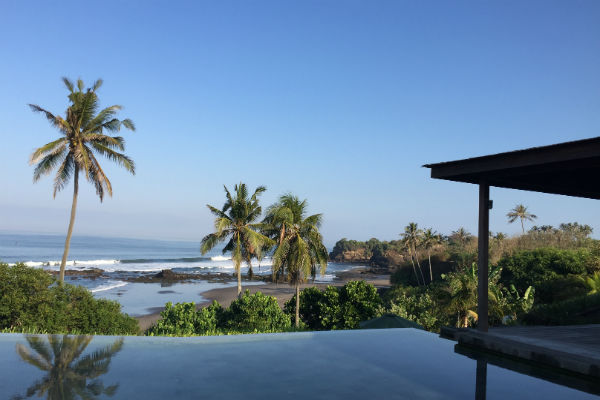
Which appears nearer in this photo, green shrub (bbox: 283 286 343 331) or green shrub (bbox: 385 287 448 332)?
green shrub (bbox: 283 286 343 331)

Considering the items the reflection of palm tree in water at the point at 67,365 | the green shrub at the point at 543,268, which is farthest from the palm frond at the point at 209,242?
the green shrub at the point at 543,268

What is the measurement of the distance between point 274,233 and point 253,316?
747cm

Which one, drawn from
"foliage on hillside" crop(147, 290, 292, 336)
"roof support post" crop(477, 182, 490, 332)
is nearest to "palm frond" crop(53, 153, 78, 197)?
"foliage on hillside" crop(147, 290, 292, 336)

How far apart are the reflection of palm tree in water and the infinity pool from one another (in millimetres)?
10

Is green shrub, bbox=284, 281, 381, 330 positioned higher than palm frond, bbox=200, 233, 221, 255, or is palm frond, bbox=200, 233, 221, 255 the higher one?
palm frond, bbox=200, 233, 221, 255

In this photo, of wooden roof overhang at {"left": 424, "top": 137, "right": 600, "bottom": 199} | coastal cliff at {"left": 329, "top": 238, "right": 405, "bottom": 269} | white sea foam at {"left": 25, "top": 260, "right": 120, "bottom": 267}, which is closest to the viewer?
wooden roof overhang at {"left": 424, "top": 137, "right": 600, "bottom": 199}

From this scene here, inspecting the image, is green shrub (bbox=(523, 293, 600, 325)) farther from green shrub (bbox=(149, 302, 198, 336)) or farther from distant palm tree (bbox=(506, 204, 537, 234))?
distant palm tree (bbox=(506, 204, 537, 234))

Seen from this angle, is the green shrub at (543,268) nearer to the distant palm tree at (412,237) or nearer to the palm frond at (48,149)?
the distant palm tree at (412,237)

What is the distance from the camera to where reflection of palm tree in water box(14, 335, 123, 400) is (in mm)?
4137

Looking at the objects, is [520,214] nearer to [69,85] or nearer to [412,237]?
[412,237]

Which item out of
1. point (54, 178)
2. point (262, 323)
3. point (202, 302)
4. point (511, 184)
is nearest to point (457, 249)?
point (202, 302)

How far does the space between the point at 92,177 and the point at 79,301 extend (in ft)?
32.2

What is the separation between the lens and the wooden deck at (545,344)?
4843 mm

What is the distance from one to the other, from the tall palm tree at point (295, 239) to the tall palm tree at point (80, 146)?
26.9 feet
